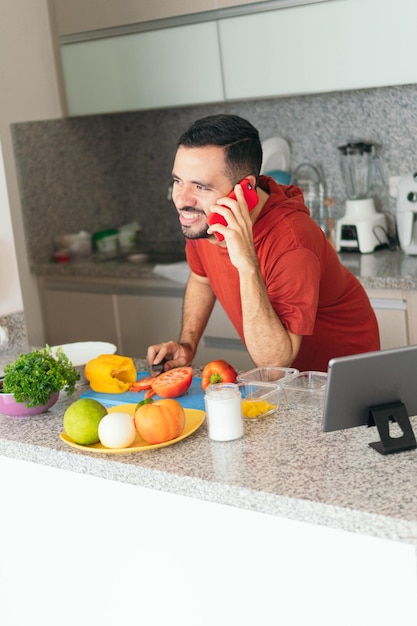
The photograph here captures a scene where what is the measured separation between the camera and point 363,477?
1.50m

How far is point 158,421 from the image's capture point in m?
1.67

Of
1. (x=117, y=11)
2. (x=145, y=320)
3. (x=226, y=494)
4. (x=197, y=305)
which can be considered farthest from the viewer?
(x=145, y=320)

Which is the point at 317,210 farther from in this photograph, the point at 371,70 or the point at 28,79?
the point at 28,79

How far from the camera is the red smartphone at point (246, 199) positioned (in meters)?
2.03

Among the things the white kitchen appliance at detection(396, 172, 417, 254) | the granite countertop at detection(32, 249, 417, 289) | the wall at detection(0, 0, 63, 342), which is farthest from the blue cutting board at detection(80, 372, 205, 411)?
the wall at detection(0, 0, 63, 342)

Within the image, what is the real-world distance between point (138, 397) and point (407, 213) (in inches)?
66.8

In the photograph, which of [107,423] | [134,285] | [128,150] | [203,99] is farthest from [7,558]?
[128,150]

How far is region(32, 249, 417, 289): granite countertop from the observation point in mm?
3064

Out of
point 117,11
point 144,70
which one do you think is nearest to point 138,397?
→ point 144,70

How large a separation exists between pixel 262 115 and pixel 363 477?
103 inches

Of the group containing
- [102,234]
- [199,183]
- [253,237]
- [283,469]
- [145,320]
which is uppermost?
[199,183]

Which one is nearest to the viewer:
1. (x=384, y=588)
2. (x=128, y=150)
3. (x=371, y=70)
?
(x=384, y=588)

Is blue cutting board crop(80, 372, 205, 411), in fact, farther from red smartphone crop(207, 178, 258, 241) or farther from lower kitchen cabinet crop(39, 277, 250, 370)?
lower kitchen cabinet crop(39, 277, 250, 370)

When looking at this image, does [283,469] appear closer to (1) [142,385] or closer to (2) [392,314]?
(1) [142,385]
